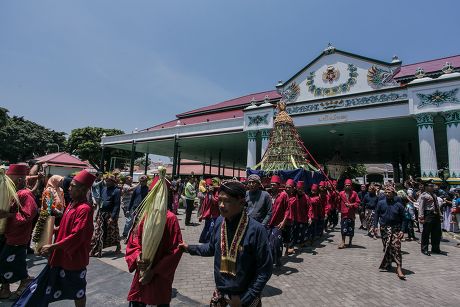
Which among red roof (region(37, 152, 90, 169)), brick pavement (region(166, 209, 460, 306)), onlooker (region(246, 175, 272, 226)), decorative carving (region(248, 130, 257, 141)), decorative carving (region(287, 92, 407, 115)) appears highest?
decorative carving (region(287, 92, 407, 115))

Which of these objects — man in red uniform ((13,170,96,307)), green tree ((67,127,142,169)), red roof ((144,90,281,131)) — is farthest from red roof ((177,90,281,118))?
man in red uniform ((13,170,96,307))

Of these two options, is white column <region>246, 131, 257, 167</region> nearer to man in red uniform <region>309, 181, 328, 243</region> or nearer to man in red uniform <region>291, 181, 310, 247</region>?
man in red uniform <region>309, 181, 328, 243</region>

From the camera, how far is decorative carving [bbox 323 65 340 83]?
45.9 ft

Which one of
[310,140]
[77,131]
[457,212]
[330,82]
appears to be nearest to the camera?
[457,212]

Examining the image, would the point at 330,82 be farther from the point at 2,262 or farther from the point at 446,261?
the point at 2,262

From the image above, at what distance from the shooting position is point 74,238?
2.79m

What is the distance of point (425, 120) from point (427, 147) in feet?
3.58

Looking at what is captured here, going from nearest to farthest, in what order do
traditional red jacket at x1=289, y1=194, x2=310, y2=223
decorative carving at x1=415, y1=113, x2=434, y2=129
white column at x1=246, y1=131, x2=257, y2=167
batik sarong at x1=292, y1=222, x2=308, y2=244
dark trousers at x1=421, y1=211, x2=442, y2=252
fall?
traditional red jacket at x1=289, y1=194, x2=310, y2=223 < dark trousers at x1=421, y1=211, x2=442, y2=252 < batik sarong at x1=292, y1=222, x2=308, y2=244 < decorative carving at x1=415, y1=113, x2=434, y2=129 < white column at x1=246, y1=131, x2=257, y2=167

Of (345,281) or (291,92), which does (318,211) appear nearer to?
(345,281)

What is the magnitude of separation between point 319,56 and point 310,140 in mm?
6056

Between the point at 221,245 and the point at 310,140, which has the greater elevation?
the point at 310,140

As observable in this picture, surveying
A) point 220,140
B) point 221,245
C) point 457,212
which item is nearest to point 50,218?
point 221,245

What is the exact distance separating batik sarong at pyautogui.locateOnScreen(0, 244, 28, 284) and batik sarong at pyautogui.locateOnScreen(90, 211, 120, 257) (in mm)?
2317

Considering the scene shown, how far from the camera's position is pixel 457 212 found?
9484 millimetres
